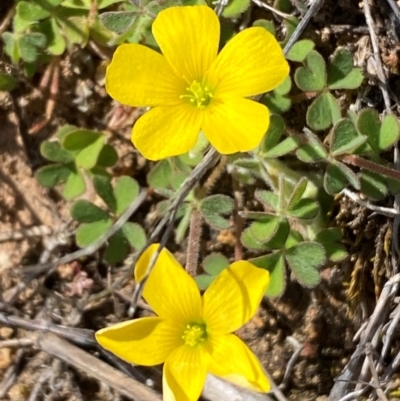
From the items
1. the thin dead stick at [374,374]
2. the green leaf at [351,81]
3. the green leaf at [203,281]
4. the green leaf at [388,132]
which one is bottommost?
the thin dead stick at [374,374]

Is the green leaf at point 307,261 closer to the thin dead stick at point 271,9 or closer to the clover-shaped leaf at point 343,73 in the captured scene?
the clover-shaped leaf at point 343,73

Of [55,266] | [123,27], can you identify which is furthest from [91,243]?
[123,27]

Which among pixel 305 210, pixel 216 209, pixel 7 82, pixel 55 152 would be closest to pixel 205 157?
pixel 216 209

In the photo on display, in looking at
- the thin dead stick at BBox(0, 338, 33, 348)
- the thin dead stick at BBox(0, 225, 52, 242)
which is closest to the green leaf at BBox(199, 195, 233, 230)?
the thin dead stick at BBox(0, 225, 52, 242)

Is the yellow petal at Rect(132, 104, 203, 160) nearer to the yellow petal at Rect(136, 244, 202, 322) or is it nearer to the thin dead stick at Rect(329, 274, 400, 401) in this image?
the yellow petal at Rect(136, 244, 202, 322)

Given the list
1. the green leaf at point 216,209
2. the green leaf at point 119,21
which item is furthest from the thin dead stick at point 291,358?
the green leaf at point 119,21

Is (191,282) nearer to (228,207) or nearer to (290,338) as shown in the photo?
(228,207)
